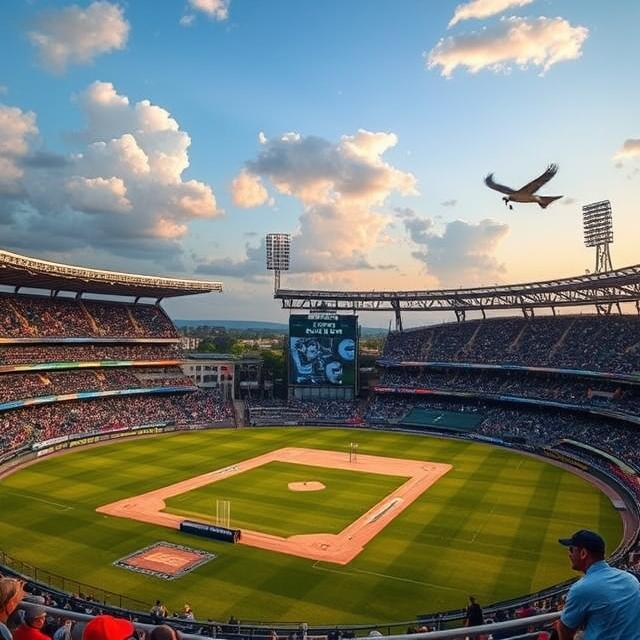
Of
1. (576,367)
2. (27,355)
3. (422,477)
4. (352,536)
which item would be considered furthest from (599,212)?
(27,355)

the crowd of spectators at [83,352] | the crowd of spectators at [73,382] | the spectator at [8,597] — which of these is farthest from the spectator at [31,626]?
the crowd of spectators at [83,352]

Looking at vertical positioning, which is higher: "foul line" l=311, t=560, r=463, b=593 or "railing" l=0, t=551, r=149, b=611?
"railing" l=0, t=551, r=149, b=611

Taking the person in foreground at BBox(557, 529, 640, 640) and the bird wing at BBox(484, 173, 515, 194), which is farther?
the bird wing at BBox(484, 173, 515, 194)

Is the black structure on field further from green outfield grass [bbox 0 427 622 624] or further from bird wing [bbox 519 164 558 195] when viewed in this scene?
bird wing [bbox 519 164 558 195]

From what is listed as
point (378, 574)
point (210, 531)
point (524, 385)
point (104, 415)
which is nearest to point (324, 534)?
point (378, 574)

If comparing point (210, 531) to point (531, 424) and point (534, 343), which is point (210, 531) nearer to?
point (531, 424)

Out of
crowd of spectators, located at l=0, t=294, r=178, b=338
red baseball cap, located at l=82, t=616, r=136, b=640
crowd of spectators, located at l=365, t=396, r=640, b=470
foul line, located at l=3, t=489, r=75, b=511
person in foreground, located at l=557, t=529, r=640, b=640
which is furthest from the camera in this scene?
crowd of spectators, located at l=0, t=294, r=178, b=338

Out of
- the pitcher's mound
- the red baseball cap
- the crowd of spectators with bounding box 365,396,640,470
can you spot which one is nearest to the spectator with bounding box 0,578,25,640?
the red baseball cap
